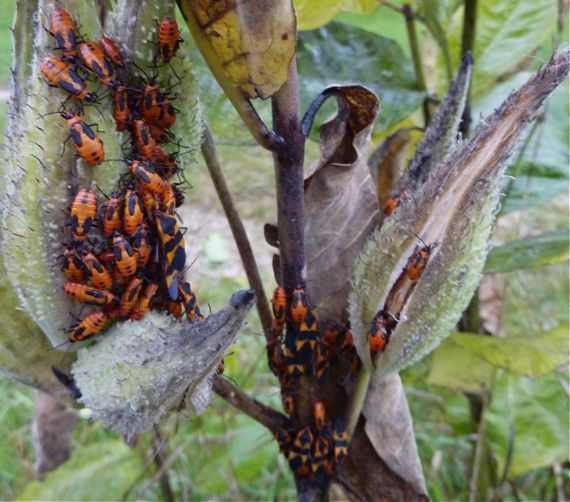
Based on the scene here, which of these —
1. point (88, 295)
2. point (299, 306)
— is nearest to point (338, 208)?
point (299, 306)

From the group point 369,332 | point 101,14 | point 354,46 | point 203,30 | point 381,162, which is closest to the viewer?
point 203,30

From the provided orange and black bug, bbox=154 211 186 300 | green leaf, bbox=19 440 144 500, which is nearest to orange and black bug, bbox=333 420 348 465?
orange and black bug, bbox=154 211 186 300

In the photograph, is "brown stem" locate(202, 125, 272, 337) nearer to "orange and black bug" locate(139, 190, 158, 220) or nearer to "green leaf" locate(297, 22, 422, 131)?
"orange and black bug" locate(139, 190, 158, 220)

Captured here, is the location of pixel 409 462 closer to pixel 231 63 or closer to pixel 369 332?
pixel 369 332

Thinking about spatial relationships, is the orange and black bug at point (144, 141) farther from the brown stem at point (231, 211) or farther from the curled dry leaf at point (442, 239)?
the curled dry leaf at point (442, 239)

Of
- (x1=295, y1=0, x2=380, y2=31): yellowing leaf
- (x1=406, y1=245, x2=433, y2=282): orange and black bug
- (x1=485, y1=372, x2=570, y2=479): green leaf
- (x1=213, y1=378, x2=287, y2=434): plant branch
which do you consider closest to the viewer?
(x1=406, y1=245, x2=433, y2=282): orange and black bug

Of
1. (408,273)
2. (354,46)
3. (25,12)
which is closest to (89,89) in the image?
(25,12)

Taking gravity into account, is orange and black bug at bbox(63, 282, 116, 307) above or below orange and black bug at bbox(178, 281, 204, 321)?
above
